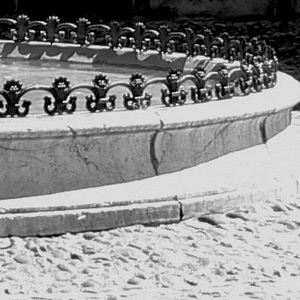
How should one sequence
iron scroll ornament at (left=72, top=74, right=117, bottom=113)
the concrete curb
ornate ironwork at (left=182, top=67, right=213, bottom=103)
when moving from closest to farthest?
the concrete curb < iron scroll ornament at (left=72, top=74, right=117, bottom=113) < ornate ironwork at (left=182, top=67, right=213, bottom=103)

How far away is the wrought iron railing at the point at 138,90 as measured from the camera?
19.7ft

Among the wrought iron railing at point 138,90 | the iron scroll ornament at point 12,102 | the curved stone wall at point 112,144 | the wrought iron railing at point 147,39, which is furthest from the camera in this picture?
the wrought iron railing at point 147,39

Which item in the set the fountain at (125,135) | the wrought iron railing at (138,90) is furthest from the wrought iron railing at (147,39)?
the fountain at (125,135)

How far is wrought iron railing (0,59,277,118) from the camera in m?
6.02

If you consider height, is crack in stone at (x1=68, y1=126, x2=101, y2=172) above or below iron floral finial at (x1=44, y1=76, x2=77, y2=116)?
below

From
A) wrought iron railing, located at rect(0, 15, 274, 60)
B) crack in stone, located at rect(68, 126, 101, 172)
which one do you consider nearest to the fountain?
crack in stone, located at rect(68, 126, 101, 172)

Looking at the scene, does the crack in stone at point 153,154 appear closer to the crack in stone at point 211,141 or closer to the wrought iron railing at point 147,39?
the crack in stone at point 211,141

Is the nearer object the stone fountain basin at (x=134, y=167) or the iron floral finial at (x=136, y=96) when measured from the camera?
the stone fountain basin at (x=134, y=167)

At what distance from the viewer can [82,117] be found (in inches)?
233

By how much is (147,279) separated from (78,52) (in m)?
5.56

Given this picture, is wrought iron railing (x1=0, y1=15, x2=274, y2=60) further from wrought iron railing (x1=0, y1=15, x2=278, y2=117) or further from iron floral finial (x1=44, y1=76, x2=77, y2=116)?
iron floral finial (x1=44, y1=76, x2=77, y2=116)

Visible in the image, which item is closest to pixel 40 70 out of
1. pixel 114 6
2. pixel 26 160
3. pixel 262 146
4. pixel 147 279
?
pixel 262 146

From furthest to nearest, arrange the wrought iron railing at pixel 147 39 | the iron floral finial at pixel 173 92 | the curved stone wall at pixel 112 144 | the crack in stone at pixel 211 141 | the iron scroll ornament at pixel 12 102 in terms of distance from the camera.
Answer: the wrought iron railing at pixel 147 39, the iron floral finial at pixel 173 92, the crack in stone at pixel 211 141, the iron scroll ornament at pixel 12 102, the curved stone wall at pixel 112 144

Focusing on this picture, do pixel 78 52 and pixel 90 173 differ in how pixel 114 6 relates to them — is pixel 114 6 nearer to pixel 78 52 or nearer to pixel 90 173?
pixel 78 52
